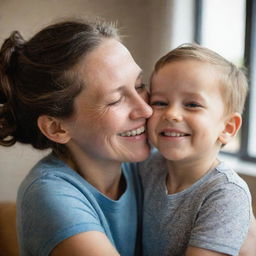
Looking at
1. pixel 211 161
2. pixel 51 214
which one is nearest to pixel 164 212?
pixel 211 161

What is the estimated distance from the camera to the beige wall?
109 inches

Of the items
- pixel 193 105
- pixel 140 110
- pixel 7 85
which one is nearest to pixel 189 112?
pixel 193 105

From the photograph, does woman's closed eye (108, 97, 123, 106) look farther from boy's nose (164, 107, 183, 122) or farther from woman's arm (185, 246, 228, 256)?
woman's arm (185, 246, 228, 256)

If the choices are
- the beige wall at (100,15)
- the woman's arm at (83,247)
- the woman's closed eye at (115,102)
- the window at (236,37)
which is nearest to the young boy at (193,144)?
the woman's closed eye at (115,102)

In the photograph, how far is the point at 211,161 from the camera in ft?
4.44

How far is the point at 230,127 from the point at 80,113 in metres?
0.49

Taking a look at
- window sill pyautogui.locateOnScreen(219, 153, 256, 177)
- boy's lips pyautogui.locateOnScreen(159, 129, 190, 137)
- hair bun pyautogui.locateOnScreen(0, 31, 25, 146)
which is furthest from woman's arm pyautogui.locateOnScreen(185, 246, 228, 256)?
window sill pyautogui.locateOnScreen(219, 153, 256, 177)

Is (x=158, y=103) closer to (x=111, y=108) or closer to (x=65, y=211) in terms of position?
(x=111, y=108)

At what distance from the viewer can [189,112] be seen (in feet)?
4.18

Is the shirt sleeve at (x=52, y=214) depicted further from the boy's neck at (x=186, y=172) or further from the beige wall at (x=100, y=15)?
the beige wall at (x=100, y=15)

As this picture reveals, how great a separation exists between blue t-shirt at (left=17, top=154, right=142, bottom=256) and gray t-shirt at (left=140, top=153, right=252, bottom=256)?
64 millimetres

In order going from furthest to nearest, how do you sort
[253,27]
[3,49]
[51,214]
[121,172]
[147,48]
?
[147,48], [253,27], [121,172], [3,49], [51,214]

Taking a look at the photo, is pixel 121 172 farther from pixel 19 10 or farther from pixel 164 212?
pixel 19 10

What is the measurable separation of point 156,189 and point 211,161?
0.71 ft
